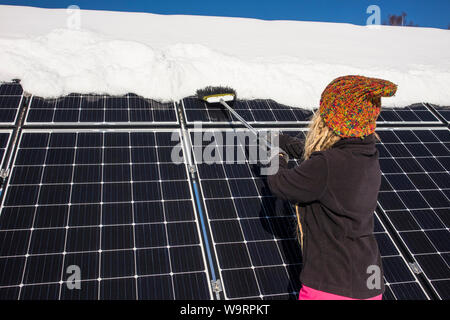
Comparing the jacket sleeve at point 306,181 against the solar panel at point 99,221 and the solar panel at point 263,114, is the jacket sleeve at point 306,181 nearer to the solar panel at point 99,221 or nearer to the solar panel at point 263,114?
the solar panel at point 99,221

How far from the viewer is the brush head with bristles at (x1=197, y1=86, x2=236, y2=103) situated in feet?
17.6

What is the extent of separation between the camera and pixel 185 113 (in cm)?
525

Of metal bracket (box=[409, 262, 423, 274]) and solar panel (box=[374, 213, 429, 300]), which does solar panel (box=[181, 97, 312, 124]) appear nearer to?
solar panel (box=[374, 213, 429, 300])

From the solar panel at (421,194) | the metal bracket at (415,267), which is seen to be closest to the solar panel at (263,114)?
the solar panel at (421,194)

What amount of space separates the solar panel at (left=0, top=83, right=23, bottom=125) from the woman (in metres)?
3.67

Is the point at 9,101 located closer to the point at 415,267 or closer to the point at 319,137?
the point at 319,137

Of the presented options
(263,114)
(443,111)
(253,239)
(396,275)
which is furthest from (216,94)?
(443,111)

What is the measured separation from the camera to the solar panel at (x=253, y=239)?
12.6 feet

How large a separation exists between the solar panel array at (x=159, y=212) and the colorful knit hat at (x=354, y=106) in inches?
77.0

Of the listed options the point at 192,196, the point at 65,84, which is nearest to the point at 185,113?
the point at 192,196

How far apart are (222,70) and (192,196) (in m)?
2.85

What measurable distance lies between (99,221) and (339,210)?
2544 millimetres
